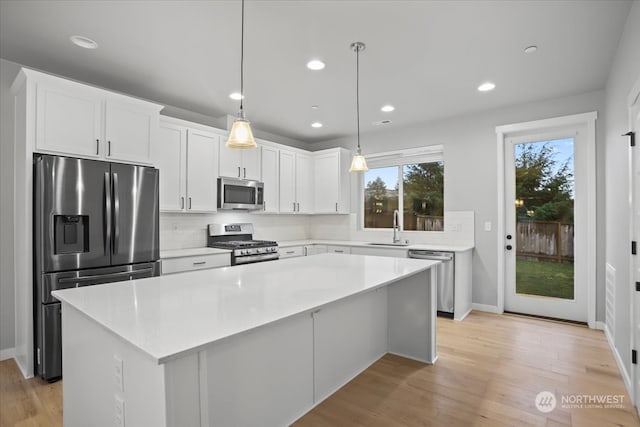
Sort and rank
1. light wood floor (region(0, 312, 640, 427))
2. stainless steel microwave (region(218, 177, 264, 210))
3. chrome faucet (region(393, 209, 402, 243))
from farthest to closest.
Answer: chrome faucet (region(393, 209, 402, 243)), stainless steel microwave (region(218, 177, 264, 210)), light wood floor (region(0, 312, 640, 427))

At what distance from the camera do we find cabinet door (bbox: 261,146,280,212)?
4.91 meters

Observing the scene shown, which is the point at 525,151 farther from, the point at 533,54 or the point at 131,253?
the point at 131,253

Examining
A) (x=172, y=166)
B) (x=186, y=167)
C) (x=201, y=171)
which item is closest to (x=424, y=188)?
(x=201, y=171)

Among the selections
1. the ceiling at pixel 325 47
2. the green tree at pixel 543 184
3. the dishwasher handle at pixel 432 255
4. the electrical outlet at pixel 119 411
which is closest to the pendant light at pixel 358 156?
the ceiling at pixel 325 47

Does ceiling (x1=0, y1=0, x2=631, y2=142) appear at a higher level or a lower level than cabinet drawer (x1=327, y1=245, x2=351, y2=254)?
higher

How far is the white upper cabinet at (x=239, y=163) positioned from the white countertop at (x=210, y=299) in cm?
217

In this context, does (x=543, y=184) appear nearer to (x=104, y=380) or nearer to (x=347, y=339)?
(x=347, y=339)

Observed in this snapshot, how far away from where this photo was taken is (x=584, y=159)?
12.6 feet

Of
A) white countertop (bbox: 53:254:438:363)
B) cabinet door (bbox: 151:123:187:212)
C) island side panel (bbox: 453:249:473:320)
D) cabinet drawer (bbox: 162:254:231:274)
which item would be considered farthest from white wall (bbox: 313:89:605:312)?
cabinet door (bbox: 151:123:187:212)

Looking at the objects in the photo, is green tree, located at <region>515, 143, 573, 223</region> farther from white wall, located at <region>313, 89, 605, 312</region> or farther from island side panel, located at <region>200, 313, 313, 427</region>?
island side panel, located at <region>200, 313, 313, 427</region>

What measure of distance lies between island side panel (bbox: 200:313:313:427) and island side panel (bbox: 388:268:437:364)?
112 centimetres

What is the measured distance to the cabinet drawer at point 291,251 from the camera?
191 inches

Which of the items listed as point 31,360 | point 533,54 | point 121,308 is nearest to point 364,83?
point 533,54

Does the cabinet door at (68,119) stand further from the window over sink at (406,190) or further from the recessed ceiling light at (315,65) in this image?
the window over sink at (406,190)
